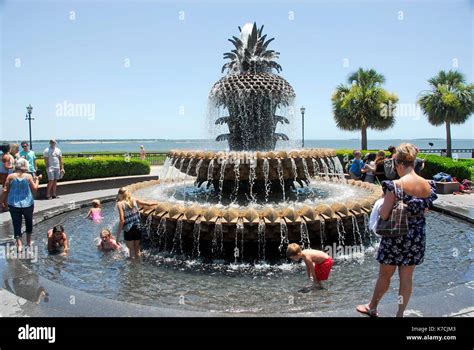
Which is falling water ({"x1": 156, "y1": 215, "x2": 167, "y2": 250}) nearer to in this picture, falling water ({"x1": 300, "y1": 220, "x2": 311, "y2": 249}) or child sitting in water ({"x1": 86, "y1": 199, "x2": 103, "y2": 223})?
falling water ({"x1": 300, "y1": 220, "x2": 311, "y2": 249})

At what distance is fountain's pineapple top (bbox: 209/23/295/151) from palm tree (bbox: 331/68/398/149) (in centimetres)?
2572

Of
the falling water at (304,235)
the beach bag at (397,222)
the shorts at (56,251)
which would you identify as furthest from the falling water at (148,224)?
the beach bag at (397,222)

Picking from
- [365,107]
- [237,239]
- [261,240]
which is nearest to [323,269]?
[261,240]

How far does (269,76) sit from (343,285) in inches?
237

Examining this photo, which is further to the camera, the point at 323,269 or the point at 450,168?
the point at 450,168

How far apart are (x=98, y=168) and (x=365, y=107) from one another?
2493 centimetres

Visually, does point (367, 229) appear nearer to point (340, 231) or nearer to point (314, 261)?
point (340, 231)

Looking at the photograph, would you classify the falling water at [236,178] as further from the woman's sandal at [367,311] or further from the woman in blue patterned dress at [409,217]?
the woman in blue patterned dress at [409,217]

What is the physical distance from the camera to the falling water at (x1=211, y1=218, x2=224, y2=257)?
7285mm

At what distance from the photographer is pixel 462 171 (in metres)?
15.4

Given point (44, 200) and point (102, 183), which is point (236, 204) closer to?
point (44, 200)

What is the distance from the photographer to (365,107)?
34719 mm

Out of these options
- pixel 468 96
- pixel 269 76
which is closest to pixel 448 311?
pixel 269 76

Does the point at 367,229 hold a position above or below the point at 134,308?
above
